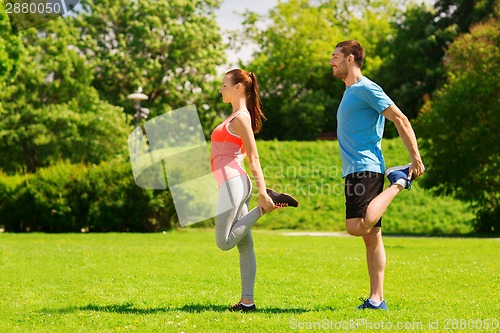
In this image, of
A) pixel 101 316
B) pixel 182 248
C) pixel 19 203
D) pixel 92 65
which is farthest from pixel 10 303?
pixel 92 65

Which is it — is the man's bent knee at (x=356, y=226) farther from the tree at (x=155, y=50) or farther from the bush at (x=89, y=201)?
the tree at (x=155, y=50)

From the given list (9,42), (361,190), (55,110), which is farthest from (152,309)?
(55,110)

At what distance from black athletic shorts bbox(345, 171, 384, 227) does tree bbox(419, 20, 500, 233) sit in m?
16.6

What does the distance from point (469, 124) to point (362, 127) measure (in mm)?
17107

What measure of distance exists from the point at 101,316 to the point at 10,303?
5.46 feet

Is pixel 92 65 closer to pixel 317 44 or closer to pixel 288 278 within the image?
pixel 317 44

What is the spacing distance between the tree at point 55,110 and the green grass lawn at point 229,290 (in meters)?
18.0

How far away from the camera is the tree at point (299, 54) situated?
4675 centimetres

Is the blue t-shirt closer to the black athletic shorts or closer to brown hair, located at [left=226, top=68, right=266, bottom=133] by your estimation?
the black athletic shorts

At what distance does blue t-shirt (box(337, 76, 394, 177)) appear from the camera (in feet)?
21.8

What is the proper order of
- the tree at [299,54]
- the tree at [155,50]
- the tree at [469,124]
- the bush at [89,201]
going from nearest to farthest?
the tree at [469,124]
the bush at [89,201]
the tree at [155,50]
the tree at [299,54]

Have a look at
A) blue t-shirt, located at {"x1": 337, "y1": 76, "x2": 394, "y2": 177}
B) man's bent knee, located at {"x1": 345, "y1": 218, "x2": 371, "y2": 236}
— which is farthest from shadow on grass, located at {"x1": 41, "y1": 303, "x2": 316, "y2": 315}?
blue t-shirt, located at {"x1": 337, "y1": 76, "x2": 394, "y2": 177}

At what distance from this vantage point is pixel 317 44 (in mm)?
49406

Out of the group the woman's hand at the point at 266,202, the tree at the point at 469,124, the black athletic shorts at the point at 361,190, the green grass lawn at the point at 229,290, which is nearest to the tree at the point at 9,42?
the green grass lawn at the point at 229,290
